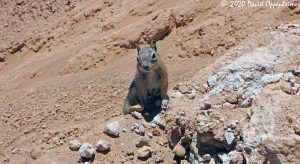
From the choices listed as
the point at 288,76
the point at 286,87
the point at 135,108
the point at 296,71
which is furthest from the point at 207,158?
the point at 135,108

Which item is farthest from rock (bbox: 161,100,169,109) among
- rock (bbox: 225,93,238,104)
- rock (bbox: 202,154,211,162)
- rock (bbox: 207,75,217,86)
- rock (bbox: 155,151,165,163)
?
rock (bbox: 202,154,211,162)

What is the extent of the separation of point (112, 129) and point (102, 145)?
35 cm

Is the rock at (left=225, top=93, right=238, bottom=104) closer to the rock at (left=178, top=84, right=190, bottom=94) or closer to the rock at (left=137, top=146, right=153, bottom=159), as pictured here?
the rock at (left=178, top=84, right=190, bottom=94)

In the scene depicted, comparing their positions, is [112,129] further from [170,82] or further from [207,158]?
[207,158]

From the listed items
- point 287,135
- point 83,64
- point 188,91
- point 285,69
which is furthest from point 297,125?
point 83,64

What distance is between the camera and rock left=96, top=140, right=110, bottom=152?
7.29 metres

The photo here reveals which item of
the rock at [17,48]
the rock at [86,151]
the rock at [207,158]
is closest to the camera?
the rock at [207,158]

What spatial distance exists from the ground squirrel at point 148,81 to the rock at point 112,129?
0.51 meters

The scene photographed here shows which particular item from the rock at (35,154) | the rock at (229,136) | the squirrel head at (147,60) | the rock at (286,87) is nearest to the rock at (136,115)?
the squirrel head at (147,60)

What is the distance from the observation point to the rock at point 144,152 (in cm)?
710

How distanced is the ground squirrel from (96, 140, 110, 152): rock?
0.89 metres

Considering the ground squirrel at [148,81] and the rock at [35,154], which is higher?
the ground squirrel at [148,81]

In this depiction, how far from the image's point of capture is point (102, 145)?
7.28m

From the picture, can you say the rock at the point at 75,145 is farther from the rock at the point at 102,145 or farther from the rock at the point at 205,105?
the rock at the point at 205,105
